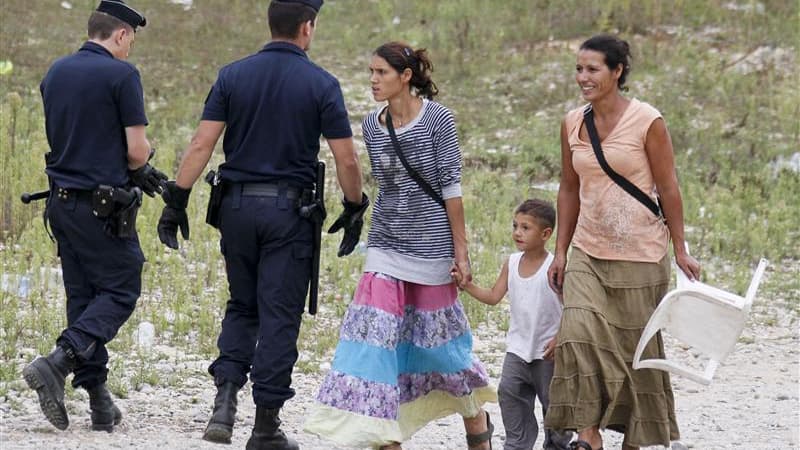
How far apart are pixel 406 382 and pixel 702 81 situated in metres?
10.4

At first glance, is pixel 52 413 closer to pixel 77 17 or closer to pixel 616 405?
pixel 616 405

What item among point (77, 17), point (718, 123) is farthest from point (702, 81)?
point (77, 17)

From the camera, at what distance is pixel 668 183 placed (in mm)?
5660

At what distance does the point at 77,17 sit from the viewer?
61.1ft

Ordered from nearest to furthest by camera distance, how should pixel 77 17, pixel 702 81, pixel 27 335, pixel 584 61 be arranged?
pixel 584 61
pixel 27 335
pixel 702 81
pixel 77 17

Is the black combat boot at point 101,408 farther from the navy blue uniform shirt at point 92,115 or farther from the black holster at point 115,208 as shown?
the navy blue uniform shirt at point 92,115

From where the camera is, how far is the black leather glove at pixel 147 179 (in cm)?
623

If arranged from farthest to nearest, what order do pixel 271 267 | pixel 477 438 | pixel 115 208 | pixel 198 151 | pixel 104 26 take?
pixel 477 438 < pixel 104 26 < pixel 115 208 < pixel 271 267 < pixel 198 151

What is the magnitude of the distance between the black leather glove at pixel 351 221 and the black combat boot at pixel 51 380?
1315 mm

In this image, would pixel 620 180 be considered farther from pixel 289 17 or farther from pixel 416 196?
pixel 289 17

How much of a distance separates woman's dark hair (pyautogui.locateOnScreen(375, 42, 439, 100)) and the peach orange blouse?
0.69m

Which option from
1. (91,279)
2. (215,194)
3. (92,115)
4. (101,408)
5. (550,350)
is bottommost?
(101,408)

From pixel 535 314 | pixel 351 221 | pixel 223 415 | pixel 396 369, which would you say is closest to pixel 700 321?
pixel 535 314

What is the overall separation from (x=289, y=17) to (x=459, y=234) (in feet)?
3.97
